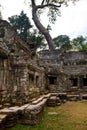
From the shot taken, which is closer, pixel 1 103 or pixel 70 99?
pixel 1 103

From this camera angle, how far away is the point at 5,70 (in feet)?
36.6

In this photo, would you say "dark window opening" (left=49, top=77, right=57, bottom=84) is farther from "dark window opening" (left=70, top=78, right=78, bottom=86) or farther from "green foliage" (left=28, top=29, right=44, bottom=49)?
"green foliage" (left=28, top=29, right=44, bottom=49)

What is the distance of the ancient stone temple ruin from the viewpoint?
28.8 feet

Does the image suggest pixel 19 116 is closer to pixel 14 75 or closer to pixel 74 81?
pixel 14 75

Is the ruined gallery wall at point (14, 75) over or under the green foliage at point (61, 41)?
under

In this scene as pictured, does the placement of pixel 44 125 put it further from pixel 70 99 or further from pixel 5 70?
pixel 70 99

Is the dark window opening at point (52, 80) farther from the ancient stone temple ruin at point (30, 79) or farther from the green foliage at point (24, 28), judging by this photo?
the green foliage at point (24, 28)

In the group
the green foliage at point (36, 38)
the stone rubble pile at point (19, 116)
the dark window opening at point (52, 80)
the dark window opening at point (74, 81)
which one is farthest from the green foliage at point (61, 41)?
the stone rubble pile at point (19, 116)

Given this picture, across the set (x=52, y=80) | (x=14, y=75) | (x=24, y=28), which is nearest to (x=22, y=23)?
(x=24, y=28)

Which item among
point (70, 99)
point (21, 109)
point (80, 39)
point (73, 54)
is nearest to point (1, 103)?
point (21, 109)

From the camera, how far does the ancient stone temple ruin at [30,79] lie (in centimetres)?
877

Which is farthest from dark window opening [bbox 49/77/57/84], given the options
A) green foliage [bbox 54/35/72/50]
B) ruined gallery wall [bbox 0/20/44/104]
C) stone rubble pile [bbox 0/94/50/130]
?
green foliage [bbox 54/35/72/50]

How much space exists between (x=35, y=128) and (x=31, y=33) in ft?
105

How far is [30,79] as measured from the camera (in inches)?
554
